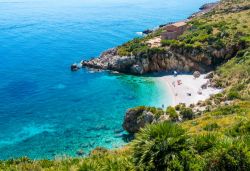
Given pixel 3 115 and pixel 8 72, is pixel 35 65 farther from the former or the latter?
pixel 3 115

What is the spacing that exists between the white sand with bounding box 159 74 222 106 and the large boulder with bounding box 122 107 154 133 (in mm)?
12447

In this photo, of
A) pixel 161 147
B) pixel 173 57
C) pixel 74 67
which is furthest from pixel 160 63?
pixel 161 147

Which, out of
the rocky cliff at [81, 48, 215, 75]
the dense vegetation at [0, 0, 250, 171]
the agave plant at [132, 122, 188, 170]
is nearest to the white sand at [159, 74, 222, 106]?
the rocky cliff at [81, 48, 215, 75]

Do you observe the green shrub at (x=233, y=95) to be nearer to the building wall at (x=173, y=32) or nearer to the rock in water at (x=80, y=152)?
the rock in water at (x=80, y=152)

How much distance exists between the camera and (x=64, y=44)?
393 feet

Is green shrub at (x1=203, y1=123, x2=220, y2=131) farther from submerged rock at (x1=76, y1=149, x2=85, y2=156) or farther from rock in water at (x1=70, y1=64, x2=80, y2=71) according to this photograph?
rock in water at (x1=70, y1=64, x2=80, y2=71)

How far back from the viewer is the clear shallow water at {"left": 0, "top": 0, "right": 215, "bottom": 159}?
5522cm

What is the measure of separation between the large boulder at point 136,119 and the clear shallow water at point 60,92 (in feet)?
8.21

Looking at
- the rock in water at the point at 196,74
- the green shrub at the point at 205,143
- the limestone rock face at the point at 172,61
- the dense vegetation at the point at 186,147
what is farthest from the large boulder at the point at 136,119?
the green shrub at the point at 205,143

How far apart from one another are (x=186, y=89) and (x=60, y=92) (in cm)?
2722

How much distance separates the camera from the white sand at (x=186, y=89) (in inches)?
2707

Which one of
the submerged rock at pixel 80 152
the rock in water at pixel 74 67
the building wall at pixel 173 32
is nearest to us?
the submerged rock at pixel 80 152

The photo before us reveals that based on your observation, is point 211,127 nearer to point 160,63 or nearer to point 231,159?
point 231,159

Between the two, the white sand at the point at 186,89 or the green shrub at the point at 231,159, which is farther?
the white sand at the point at 186,89
